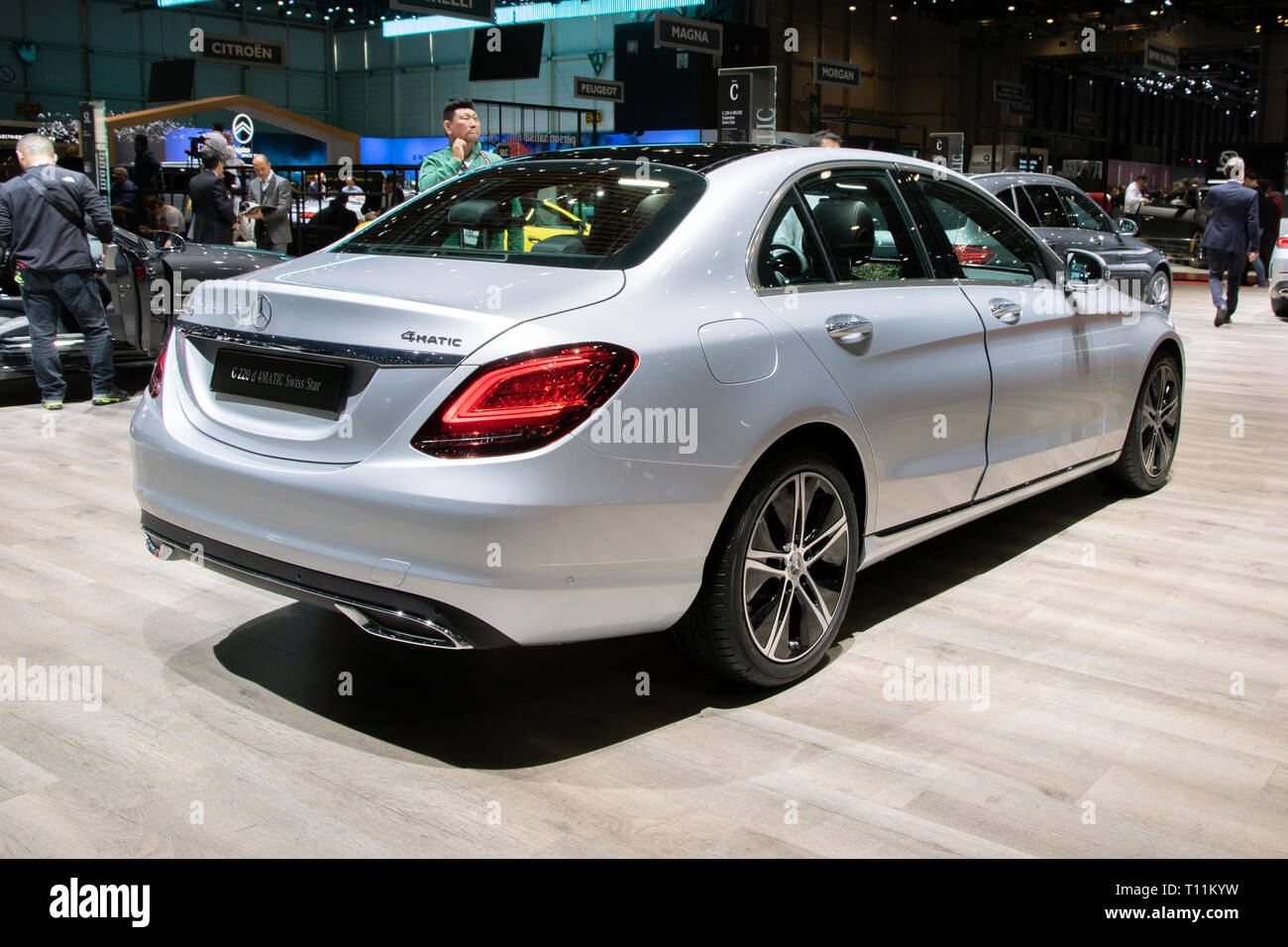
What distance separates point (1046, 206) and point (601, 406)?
32.2ft

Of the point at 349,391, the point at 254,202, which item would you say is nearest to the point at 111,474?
the point at 349,391

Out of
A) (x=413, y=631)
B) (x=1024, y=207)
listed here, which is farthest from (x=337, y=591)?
(x=1024, y=207)

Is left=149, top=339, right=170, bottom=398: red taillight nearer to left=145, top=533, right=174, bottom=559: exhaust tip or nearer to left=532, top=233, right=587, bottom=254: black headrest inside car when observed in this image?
left=145, top=533, right=174, bottom=559: exhaust tip

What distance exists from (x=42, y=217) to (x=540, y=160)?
5.26 m

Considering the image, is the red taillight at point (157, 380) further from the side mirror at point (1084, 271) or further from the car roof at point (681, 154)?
the side mirror at point (1084, 271)

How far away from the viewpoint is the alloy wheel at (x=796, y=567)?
9.91 feet

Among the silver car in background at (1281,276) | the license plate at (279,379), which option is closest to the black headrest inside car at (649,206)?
the license plate at (279,379)

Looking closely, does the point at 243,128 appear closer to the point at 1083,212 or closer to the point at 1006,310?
the point at 1083,212

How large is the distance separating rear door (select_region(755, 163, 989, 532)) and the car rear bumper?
2.07 ft

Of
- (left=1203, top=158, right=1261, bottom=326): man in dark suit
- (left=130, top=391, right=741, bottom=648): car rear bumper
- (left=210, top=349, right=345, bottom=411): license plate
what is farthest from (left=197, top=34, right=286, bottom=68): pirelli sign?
(left=130, top=391, right=741, bottom=648): car rear bumper

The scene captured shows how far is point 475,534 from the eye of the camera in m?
2.42

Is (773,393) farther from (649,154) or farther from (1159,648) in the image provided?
(1159,648)

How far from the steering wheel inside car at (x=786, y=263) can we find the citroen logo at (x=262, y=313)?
51.0 inches

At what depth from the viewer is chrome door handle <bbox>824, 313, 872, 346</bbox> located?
3.16 meters
